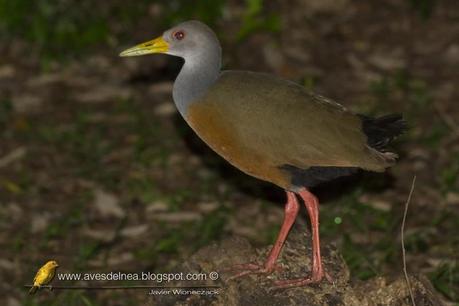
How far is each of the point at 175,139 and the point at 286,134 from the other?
3.69 meters

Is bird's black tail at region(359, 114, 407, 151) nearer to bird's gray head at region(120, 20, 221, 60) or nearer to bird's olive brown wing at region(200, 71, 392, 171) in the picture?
bird's olive brown wing at region(200, 71, 392, 171)

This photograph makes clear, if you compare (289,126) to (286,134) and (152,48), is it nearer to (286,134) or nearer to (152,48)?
(286,134)

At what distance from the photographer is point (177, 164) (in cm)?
927

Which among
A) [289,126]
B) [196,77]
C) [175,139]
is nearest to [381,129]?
[289,126]

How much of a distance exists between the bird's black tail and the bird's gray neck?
0.97 meters

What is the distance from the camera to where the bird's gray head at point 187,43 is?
6414 millimetres

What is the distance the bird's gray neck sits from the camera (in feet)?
20.5

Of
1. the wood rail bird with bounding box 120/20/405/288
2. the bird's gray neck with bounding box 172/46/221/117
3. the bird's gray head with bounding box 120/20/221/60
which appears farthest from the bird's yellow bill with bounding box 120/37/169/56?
the wood rail bird with bounding box 120/20/405/288

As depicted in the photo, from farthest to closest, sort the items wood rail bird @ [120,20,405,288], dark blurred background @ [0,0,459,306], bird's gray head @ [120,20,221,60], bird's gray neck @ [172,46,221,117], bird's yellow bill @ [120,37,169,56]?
dark blurred background @ [0,0,459,306], bird's yellow bill @ [120,37,169,56], bird's gray head @ [120,20,221,60], bird's gray neck @ [172,46,221,117], wood rail bird @ [120,20,405,288]

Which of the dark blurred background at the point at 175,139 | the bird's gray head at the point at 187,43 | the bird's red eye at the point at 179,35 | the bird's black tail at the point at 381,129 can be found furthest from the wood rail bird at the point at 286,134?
the dark blurred background at the point at 175,139

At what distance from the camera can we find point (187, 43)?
21.2 feet

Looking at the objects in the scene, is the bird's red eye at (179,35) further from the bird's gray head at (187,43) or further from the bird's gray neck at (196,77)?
the bird's gray neck at (196,77)

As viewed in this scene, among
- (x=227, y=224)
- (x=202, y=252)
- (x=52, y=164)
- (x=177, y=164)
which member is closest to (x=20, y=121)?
(x=52, y=164)

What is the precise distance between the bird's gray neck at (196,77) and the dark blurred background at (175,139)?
1670 millimetres
